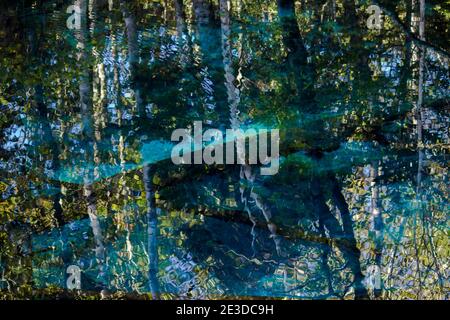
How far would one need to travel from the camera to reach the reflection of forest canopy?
Answer: 13.5ft

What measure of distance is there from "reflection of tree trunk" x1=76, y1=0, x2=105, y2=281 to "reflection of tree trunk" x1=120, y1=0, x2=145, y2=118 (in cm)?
26

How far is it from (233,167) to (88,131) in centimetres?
89

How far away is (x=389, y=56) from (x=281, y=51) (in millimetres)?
641

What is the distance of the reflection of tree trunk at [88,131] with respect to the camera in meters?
4.18

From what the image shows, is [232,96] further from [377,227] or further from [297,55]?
[377,227]

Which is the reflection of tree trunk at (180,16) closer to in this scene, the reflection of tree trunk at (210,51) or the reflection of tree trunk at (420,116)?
the reflection of tree trunk at (210,51)

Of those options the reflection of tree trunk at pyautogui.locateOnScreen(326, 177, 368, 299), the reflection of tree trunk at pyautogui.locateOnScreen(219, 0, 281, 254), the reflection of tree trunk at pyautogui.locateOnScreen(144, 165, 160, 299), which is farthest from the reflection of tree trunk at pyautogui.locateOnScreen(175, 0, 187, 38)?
the reflection of tree trunk at pyautogui.locateOnScreen(326, 177, 368, 299)

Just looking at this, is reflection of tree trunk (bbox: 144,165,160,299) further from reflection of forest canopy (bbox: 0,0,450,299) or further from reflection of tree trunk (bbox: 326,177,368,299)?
reflection of tree trunk (bbox: 326,177,368,299)

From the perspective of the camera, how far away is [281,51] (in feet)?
13.9

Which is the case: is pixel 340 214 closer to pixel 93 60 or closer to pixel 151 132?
pixel 151 132

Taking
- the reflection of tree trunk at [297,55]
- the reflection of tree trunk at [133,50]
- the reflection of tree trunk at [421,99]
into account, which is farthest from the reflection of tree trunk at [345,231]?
the reflection of tree trunk at [133,50]

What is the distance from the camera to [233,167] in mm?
4180

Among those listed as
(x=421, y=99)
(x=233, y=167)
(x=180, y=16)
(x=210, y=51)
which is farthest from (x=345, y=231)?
(x=180, y=16)
